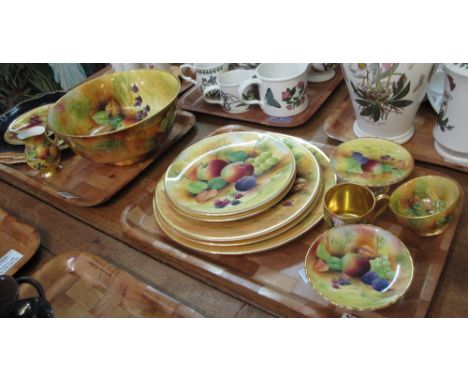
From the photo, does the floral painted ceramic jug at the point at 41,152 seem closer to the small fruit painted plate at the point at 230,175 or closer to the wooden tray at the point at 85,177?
the wooden tray at the point at 85,177

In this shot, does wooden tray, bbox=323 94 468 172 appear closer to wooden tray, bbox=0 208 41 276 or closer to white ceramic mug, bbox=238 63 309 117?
white ceramic mug, bbox=238 63 309 117

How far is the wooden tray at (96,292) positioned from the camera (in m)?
0.52

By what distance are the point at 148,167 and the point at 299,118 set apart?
0.34 meters

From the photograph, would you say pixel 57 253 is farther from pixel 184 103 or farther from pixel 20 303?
pixel 184 103

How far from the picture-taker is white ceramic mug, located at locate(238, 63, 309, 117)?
755 mm

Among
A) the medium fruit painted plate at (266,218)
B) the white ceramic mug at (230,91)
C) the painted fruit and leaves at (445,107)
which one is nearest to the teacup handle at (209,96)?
the white ceramic mug at (230,91)

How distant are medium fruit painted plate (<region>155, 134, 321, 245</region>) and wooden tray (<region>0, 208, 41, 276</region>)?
0.81ft

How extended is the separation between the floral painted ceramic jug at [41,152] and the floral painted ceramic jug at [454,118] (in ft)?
2.40

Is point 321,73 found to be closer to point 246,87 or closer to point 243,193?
point 246,87

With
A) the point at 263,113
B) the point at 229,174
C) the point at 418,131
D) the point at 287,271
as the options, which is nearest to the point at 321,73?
the point at 263,113

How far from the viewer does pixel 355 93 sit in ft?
2.12

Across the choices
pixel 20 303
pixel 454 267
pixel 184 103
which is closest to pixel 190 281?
pixel 20 303

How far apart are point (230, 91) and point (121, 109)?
0.88 feet

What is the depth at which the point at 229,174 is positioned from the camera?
0.63 meters
